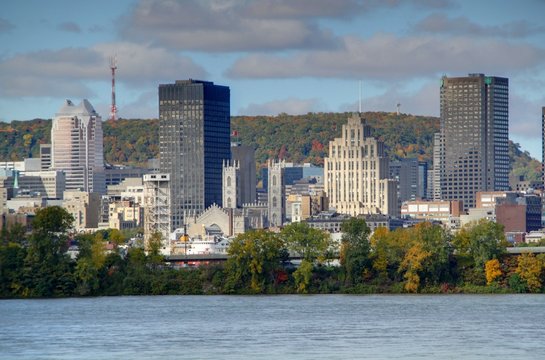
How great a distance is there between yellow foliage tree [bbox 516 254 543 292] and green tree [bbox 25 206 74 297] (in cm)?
3157

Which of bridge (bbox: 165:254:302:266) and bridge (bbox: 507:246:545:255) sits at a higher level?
bridge (bbox: 507:246:545:255)

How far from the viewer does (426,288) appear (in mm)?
139125

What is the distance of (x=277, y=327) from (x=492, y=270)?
1449 inches

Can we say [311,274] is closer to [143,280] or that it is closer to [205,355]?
[143,280]

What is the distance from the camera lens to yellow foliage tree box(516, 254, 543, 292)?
138 meters

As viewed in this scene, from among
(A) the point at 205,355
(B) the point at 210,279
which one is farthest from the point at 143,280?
(A) the point at 205,355

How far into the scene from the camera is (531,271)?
13825cm

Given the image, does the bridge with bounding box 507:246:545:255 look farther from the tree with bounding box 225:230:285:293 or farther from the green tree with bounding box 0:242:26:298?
the green tree with bounding box 0:242:26:298

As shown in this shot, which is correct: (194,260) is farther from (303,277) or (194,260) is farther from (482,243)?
(482,243)

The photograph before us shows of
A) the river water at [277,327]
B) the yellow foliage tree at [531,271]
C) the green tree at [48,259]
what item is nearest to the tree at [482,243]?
the yellow foliage tree at [531,271]

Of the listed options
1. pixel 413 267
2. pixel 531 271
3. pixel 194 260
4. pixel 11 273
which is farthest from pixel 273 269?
pixel 11 273

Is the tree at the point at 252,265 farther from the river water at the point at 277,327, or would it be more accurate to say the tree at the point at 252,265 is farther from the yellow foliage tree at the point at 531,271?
the yellow foliage tree at the point at 531,271

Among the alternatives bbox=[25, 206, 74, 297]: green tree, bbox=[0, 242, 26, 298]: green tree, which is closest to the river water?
bbox=[25, 206, 74, 297]: green tree

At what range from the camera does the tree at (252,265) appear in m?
139
